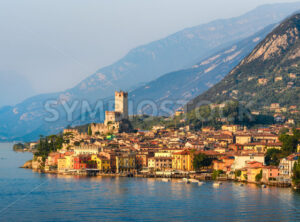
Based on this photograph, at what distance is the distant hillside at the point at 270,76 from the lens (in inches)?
5539

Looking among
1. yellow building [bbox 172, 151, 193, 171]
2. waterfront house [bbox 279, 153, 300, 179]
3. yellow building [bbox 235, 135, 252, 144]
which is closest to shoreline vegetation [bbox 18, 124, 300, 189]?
yellow building [bbox 172, 151, 193, 171]

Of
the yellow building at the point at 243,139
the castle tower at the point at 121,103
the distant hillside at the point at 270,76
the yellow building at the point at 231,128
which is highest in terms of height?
the distant hillside at the point at 270,76

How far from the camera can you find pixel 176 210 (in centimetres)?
4900

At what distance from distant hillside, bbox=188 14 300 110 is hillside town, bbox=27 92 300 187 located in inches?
1111

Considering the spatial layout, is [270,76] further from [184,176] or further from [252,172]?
[252,172]

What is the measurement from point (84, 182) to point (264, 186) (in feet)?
59.1

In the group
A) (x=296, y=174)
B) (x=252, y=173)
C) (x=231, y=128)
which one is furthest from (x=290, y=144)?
(x=231, y=128)

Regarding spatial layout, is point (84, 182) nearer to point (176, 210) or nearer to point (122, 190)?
point (122, 190)

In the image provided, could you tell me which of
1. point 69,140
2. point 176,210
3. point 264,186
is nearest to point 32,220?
point 176,210

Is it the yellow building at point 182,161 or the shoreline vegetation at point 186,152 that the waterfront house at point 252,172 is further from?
the yellow building at point 182,161

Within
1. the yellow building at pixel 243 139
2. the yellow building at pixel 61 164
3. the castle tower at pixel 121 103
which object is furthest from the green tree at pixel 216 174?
the castle tower at pixel 121 103

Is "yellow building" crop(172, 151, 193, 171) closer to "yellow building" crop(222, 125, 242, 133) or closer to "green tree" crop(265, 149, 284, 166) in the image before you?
"green tree" crop(265, 149, 284, 166)

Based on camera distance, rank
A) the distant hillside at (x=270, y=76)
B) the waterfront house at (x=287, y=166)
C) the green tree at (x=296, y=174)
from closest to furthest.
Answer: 1. the green tree at (x=296, y=174)
2. the waterfront house at (x=287, y=166)
3. the distant hillside at (x=270, y=76)

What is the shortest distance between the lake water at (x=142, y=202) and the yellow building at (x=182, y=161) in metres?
10.5
